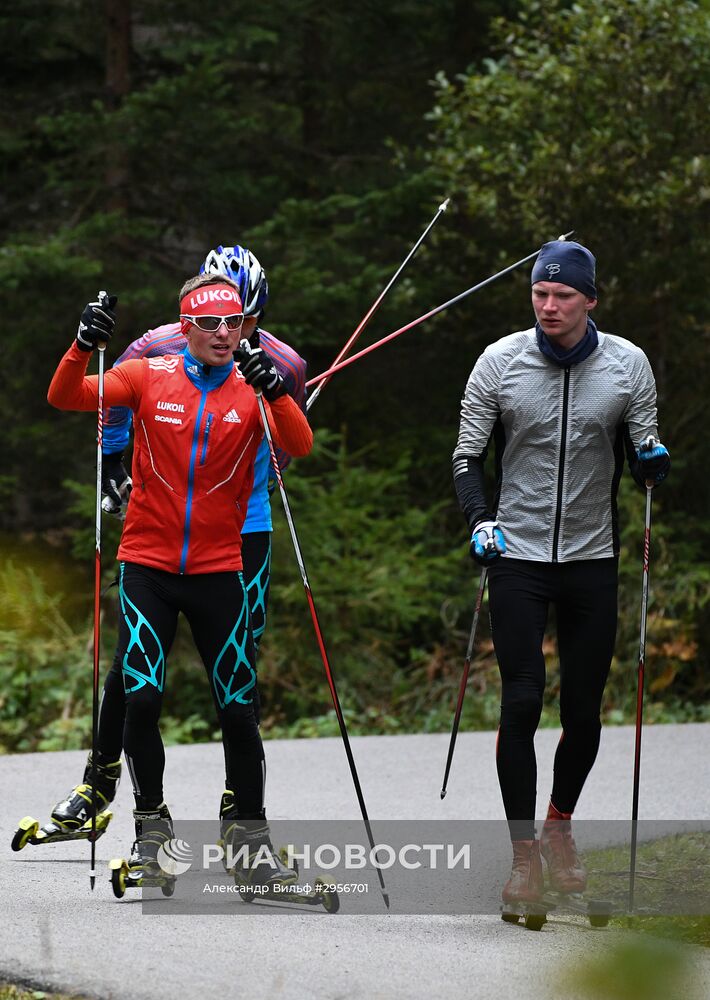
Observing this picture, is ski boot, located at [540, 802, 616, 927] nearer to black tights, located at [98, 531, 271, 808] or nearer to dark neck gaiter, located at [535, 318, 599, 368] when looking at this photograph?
black tights, located at [98, 531, 271, 808]

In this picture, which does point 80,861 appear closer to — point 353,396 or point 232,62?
point 353,396

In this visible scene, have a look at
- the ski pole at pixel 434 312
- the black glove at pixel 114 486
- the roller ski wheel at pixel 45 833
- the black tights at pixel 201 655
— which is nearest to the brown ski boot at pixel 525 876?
the black tights at pixel 201 655

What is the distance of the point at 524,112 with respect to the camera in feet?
41.2

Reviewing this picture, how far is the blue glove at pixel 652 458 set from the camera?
4.88 meters

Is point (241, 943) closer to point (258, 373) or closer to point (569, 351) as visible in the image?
point (258, 373)

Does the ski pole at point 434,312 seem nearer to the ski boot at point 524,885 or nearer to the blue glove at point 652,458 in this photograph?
the blue glove at point 652,458

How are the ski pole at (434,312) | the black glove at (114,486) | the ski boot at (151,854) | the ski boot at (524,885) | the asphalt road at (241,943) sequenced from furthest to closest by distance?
the black glove at (114,486)
the ski pole at (434,312)
the ski boot at (151,854)
the ski boot at (524,885)
the asphalt road at (241,943)

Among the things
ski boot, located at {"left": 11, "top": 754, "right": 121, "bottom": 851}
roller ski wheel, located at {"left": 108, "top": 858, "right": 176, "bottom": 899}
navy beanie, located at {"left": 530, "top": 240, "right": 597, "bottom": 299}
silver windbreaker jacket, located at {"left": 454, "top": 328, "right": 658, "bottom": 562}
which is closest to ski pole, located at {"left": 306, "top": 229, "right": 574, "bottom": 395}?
navy beanie, located at {"left": 530, "top": 240, "right": 597, "bottom": 299}

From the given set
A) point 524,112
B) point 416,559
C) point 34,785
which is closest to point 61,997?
point 34,785

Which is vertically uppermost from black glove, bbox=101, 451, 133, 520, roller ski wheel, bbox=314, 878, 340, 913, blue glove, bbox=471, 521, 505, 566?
black glove, bbox=101, 451, 133, 520

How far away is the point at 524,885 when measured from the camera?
4.63 metres

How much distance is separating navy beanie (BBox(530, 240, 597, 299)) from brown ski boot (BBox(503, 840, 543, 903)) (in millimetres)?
1924

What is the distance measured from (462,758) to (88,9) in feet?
32.0

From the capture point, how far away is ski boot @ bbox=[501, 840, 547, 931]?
461cm
